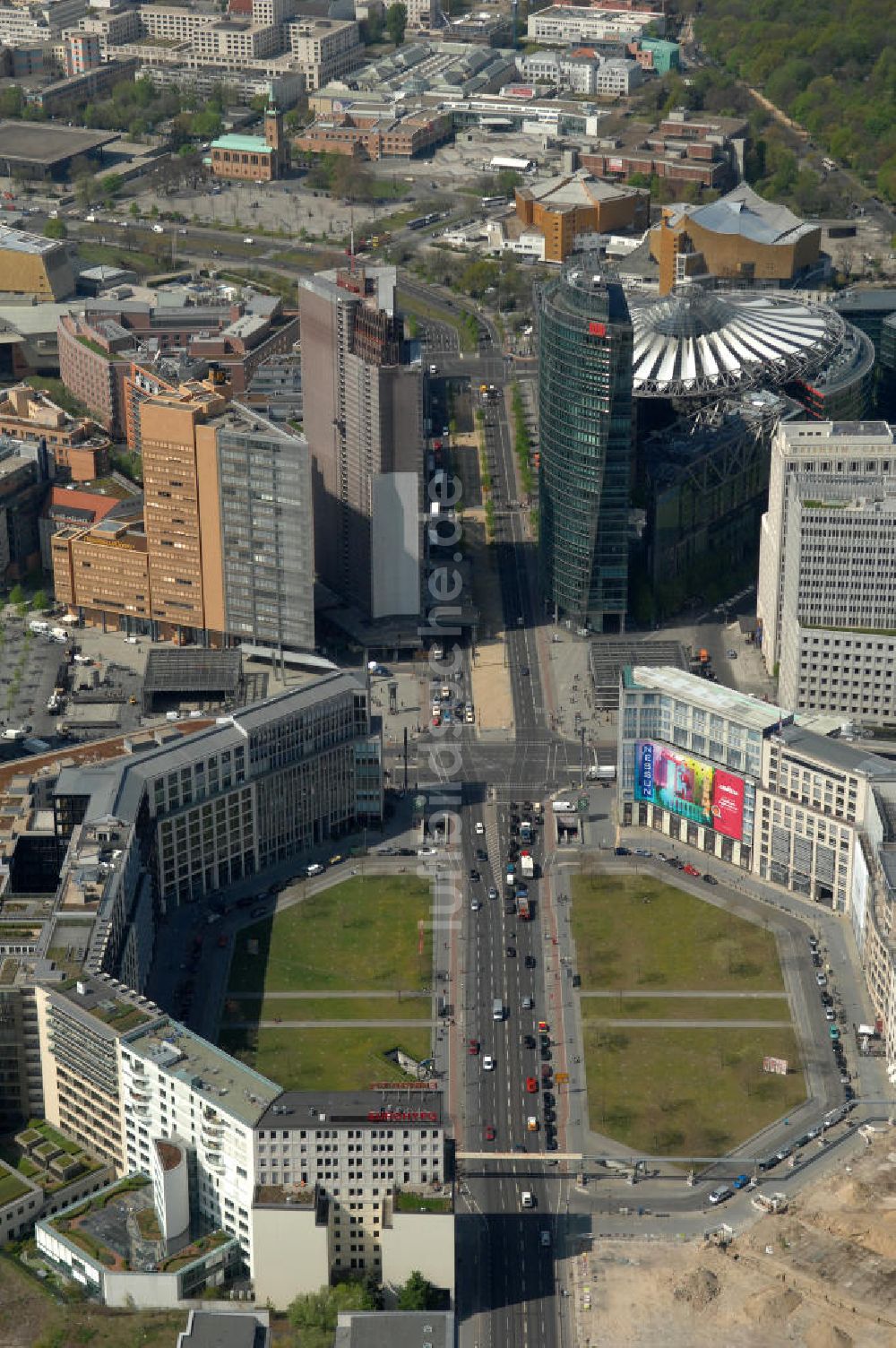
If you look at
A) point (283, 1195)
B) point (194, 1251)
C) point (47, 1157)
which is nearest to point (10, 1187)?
point (47, 1157)

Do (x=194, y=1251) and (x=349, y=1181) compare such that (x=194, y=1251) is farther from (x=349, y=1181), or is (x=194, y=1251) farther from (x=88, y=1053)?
(x=88, y=1053)

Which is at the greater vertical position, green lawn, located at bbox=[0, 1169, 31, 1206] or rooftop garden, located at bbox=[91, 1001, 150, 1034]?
rooftop garden, located at bbox=[91, 1001, 150, 1034]

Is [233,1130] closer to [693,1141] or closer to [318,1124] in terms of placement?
[318,1124]

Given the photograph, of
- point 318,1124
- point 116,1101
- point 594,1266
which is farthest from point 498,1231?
point 116,1101

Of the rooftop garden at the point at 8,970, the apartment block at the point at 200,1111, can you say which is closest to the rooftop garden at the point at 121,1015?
the apartment block at the point at 200,1111

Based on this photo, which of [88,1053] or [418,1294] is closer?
[418,1294]

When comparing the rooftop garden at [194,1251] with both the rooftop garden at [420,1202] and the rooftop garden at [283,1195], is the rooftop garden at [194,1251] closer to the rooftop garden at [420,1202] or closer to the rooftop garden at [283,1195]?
the rooftop garden at [283,1195]

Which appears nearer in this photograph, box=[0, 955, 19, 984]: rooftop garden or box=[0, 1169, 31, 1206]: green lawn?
box=[0, 1169, 31, 1206]: green lawn

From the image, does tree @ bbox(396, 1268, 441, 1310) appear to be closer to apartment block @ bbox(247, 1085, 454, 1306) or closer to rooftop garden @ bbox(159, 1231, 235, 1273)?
apartment block @ bbox(247, 1085, 454, 1306)

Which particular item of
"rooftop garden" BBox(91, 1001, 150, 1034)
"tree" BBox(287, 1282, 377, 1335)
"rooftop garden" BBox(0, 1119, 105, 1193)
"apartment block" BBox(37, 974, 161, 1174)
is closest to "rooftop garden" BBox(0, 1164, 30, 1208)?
"rooftop garden" BBox(0, 1119, 105, 1193)
